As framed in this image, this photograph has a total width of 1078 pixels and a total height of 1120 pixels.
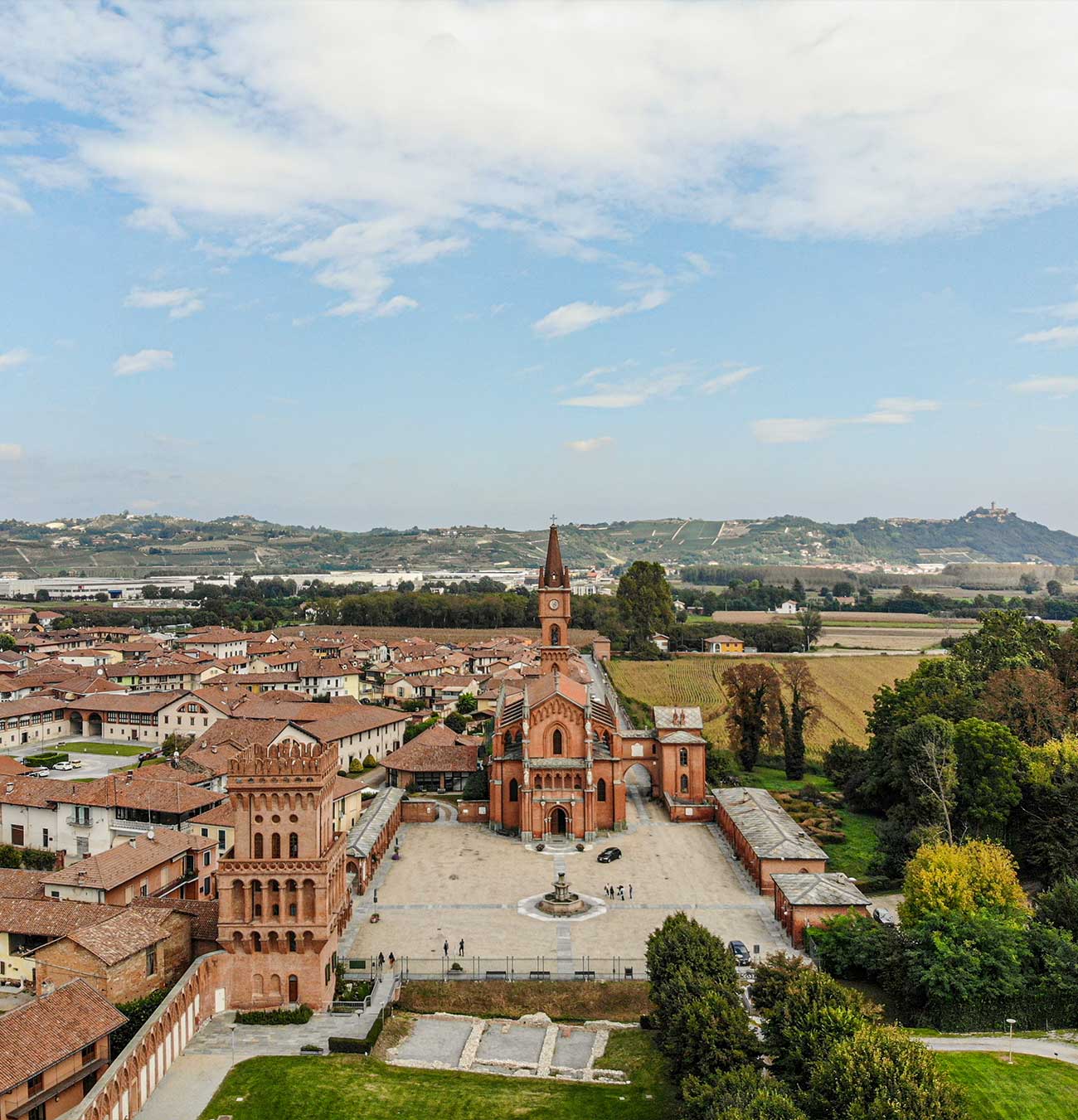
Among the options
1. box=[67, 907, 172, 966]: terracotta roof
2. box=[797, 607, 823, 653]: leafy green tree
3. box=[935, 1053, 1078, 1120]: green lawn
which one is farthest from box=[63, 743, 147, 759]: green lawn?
box=[797, 607, 823, 653]: leafy green tree

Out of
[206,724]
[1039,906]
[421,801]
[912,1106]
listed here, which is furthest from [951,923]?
[206,724]

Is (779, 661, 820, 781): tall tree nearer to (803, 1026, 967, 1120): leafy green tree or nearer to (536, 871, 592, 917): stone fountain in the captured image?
(536, 871, 592, 917): stone fountain

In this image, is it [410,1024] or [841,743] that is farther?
[841,743]

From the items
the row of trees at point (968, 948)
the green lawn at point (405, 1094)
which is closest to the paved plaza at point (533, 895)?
the row of trees at point (968, 948)

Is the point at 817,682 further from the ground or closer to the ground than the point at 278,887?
closer to the ground

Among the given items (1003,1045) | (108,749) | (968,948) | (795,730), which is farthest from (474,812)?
(1003,1045)

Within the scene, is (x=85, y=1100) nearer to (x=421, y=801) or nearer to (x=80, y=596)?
(x=421, y=801)

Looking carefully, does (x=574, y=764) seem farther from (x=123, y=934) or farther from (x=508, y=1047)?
(x=123, y=934)

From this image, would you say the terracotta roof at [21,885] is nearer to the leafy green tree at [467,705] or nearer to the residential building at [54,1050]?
the residential building at [54,1050]
